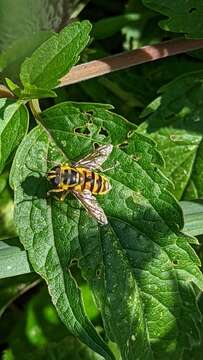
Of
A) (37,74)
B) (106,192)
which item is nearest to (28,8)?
(37,74)

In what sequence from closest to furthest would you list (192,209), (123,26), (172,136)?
1. (192,209)
2. (172,136)
3. (123,26)

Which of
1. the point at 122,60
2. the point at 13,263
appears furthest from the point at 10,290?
the point at 122,60

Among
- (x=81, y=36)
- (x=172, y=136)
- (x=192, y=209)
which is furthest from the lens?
(x=172, y=136)

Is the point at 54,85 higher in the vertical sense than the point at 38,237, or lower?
higher

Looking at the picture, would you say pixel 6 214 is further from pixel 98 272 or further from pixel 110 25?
pixel 110 25

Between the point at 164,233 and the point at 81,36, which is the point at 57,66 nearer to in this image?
the point at 81,36

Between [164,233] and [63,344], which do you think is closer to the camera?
[164,233]

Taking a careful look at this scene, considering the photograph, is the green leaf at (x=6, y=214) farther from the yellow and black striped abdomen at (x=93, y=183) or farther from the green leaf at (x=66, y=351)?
the yellow and black striped abdomen at (x=93, y=183)
